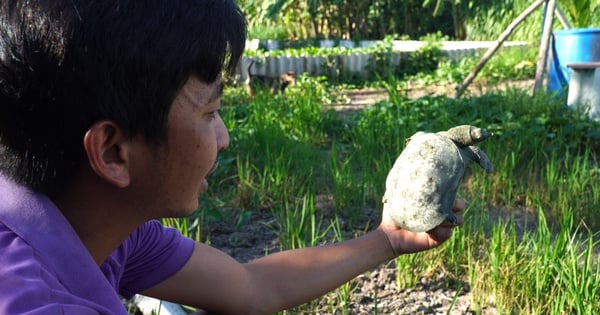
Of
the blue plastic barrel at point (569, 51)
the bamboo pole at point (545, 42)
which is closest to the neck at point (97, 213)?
the bamboo pole at point (545, 42)

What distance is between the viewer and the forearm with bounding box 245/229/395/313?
1.60m

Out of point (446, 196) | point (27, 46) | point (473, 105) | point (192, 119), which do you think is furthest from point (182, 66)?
point (473, 105)

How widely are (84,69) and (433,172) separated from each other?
3.33ft

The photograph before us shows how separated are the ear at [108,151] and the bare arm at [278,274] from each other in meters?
0.58

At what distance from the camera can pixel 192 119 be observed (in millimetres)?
1069

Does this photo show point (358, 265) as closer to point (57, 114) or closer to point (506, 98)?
point (57, 114)

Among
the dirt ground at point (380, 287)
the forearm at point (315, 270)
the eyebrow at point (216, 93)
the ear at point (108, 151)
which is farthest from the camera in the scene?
the dirt ground at point (380, 287)

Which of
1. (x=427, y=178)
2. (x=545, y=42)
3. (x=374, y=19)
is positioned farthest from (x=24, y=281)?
(x=374, y=19)

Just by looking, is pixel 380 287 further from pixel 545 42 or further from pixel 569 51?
pixel 569 51

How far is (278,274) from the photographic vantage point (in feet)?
5.32

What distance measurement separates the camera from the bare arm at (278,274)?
1.58m

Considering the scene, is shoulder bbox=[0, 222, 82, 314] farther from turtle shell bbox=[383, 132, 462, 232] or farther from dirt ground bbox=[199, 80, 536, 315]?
dirt ground bbox=[199, 80, 536, 315]

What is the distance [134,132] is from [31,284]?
258mm

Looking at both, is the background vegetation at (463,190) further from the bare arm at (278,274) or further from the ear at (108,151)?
the ear at (108,151)
